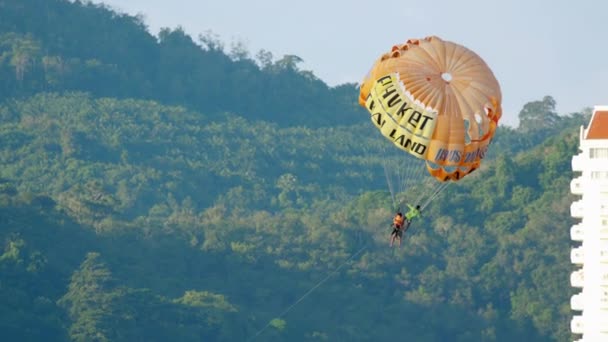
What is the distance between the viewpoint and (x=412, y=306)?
7219 inches

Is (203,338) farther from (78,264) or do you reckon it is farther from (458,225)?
(458,225)

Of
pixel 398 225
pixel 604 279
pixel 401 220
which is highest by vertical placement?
pixel 604 279

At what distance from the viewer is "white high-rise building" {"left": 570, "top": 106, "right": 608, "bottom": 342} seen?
10544 centimetres

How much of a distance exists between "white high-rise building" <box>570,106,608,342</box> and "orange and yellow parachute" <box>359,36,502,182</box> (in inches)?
628

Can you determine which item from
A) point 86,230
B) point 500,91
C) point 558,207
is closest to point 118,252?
point 86,230

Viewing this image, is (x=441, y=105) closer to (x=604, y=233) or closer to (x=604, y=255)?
(x=604, y=255)

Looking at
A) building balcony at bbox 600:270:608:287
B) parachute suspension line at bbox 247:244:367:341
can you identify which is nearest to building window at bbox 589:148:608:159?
building balcony at bbox 600:270:608:287

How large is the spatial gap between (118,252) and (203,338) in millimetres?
14704

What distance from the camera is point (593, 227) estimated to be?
350ft

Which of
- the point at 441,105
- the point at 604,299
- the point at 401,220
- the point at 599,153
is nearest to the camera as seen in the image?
the point at 441,105

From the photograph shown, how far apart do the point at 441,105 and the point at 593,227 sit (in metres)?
19.2

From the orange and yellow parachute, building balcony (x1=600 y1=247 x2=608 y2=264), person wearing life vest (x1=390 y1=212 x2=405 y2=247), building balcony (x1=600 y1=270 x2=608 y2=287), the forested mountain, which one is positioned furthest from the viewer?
the forested mountain

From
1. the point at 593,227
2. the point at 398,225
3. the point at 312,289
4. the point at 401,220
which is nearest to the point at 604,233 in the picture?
the point at 593,227

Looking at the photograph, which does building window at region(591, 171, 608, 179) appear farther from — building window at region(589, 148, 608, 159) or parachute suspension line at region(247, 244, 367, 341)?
parachute suspension line at region(247, 244, 367, 341)
